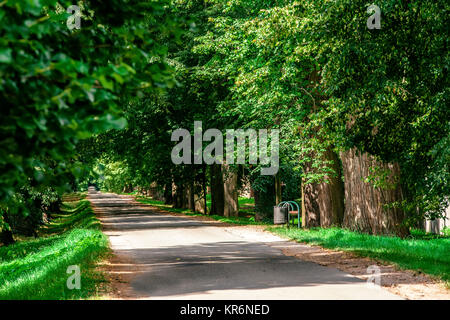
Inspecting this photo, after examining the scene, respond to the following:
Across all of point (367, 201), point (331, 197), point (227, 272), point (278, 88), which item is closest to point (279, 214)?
point (331, 197)

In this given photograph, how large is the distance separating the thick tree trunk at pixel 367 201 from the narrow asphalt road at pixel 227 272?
2.58 meters

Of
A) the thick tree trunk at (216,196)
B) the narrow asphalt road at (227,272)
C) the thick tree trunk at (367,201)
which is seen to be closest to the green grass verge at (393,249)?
the thick tree trunk at (367,201)

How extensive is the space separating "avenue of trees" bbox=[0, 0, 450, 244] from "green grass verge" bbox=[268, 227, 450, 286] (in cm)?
74

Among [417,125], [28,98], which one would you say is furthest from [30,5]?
[417,125]

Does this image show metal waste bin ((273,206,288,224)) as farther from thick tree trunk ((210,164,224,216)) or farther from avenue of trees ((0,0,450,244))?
thick tree trunk ((210,164,224,216))

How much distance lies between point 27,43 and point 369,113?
303 inches

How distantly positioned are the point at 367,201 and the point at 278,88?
15.3 feet

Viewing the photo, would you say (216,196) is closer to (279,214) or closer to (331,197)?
(279,214)

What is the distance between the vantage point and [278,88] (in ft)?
59.5

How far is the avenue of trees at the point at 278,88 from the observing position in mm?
4238

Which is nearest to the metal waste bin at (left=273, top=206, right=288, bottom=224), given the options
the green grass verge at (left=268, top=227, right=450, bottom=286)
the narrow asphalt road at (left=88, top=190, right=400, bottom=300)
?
the narrow asphalt road at (left=88, top=190, right=400, bottom=300)

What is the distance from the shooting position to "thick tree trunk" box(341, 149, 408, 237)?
52.2ft

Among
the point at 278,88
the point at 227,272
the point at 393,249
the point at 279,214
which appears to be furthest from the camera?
the point at 279,214

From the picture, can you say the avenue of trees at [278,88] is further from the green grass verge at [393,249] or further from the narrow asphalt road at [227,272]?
the narrow asphalt road at [227,272]
